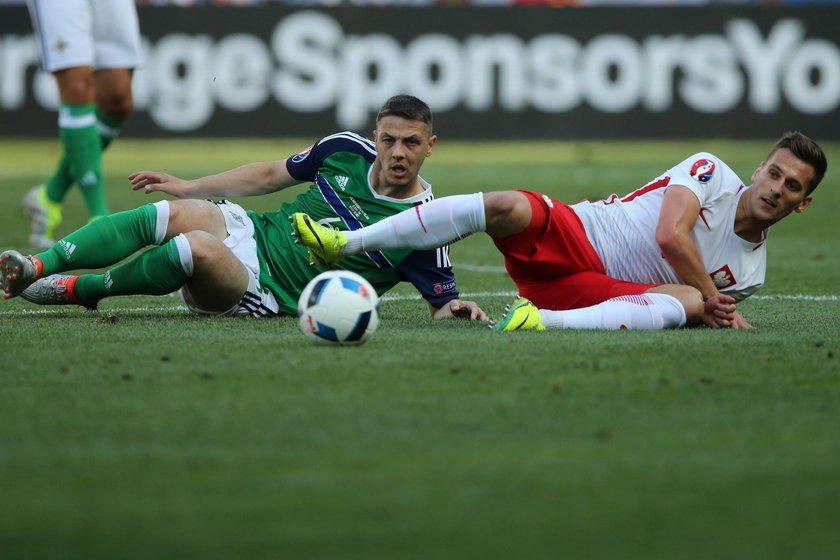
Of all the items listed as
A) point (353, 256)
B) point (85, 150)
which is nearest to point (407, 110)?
point (353, 256)

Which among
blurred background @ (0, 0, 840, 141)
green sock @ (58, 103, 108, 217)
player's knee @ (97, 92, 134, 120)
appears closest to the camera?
green sock @ (58, 103, 108, 217)

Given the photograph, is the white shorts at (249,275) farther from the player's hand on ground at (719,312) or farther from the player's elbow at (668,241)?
the player's hand on ground at (719,312)

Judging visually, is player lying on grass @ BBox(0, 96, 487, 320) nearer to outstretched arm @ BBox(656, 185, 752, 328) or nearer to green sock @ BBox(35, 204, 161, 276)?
green sock @ BBox(35, 204, 161, 276)

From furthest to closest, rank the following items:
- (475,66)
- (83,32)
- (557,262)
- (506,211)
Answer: (475,66) < (83,32) < (557,262) < (506,211)

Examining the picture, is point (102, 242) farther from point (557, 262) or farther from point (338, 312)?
point (557, 262)

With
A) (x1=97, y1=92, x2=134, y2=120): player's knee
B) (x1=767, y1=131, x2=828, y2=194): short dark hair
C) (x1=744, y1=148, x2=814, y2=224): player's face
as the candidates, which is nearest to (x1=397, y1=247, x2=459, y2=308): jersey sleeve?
(x1=744, y1=148, x2=814, y2=224): player's face

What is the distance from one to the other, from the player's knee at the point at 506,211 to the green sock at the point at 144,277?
3.71 ft

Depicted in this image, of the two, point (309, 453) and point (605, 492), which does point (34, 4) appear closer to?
point (309, 453)

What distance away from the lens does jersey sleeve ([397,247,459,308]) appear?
4.69 meters

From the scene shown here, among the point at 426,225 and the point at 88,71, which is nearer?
the point at 426,225

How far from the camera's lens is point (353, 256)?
4.75 meters

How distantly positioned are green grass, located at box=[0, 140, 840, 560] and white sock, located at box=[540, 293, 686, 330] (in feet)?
0.44

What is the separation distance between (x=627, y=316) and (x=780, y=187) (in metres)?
0.74

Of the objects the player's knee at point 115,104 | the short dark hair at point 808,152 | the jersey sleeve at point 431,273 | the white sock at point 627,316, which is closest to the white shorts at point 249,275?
the jersey sleeve at point 431,273
